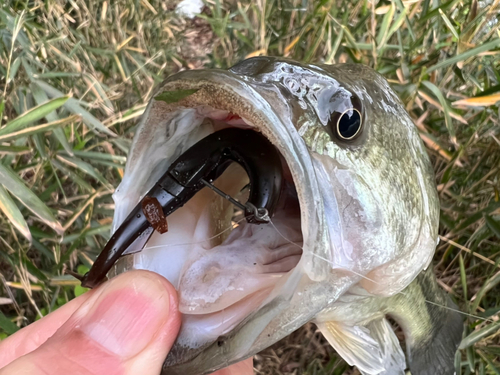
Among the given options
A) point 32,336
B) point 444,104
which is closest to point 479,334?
point 444,104

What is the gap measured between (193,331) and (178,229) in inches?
7.3

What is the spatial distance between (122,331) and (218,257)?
196mm

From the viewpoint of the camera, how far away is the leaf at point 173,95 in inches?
23.2

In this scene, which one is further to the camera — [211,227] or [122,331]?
[211,227]

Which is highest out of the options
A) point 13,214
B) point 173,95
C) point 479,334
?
point 173,95

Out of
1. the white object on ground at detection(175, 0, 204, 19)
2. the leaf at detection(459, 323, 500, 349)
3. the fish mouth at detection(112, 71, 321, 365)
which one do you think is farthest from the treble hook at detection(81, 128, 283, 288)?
the white object on ground at detection(175, 0, 204, 19)

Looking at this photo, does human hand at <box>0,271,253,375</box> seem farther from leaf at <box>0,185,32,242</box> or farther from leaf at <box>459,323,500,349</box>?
leaf at <box>459,323,500,349</box>

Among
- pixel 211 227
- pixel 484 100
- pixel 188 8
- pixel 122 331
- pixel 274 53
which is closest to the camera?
pixel 122 331

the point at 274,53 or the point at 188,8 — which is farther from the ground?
Answer: the point at 188,8

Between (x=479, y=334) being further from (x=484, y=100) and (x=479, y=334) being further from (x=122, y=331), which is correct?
(x=122, y=331)

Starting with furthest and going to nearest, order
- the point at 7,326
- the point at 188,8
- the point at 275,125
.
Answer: the point at 188,8, the point at 7,326, the point at 275,125

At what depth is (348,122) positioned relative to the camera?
0.66m

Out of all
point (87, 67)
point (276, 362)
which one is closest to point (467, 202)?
point (276, 362)

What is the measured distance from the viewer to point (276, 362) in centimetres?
180
